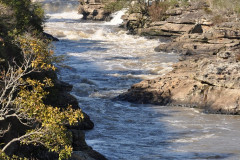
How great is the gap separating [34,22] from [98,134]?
14.8m

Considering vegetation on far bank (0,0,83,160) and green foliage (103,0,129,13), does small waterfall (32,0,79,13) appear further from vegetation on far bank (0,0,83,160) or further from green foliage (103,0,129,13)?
vegetation on far bank (0,0,83,160)

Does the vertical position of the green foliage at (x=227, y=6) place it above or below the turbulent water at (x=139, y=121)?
above

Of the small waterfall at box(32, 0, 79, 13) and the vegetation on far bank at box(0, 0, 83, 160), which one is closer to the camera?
the vegetation on far bank at box(0, 0, 83, 160)

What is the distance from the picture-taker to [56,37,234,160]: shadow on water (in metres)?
14.7

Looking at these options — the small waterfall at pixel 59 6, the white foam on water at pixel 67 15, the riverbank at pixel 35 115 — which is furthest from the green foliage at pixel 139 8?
the riverbank at pixel 35 115

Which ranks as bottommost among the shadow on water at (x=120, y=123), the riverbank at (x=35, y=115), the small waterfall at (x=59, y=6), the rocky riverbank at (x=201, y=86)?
the shadow on water at (x=120, y=123)

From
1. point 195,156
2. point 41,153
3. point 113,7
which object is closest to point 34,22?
point 195,156

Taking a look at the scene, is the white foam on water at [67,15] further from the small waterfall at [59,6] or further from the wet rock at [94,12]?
the wet rock at [94,12]

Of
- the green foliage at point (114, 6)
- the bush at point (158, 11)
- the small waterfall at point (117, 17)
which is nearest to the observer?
the bush at point (158, 11)

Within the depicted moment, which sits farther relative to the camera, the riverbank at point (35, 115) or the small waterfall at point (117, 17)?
the small waterfall at point (117, 17)

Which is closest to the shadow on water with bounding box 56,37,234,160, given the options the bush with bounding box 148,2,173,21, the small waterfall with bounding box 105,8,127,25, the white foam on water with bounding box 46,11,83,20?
the bush with bounding box 148,2,173,21

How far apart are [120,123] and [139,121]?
81 centimetres

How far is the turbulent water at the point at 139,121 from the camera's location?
15.0 meters

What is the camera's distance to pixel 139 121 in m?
19.0
